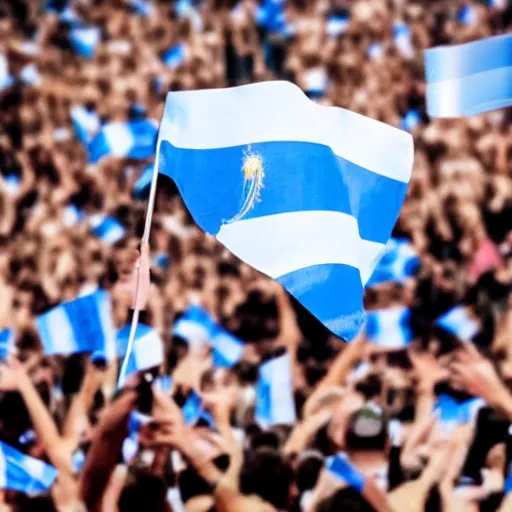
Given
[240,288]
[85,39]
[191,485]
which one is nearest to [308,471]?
[191,485]

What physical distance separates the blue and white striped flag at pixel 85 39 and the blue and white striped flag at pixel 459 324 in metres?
1.53

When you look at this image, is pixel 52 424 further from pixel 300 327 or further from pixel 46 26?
pixel 46 26

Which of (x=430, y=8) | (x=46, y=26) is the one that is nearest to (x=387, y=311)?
(x=430, y=8)

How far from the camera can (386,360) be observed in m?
2.79

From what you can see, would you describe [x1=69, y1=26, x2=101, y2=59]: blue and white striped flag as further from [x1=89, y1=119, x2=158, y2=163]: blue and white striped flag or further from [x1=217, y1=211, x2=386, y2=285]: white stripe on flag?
[x1=217, y1=211, x2=386, y2=285]: white stripe on flag

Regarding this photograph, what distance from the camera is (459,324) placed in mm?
2824

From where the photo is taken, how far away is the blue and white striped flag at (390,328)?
2.81 metres

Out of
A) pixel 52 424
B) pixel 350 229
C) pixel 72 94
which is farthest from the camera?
pixel 72 94

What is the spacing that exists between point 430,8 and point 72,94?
51.8 inches

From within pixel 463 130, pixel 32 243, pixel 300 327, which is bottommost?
pixel 300 327

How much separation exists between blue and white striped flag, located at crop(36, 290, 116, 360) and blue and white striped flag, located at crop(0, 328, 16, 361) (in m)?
0.09

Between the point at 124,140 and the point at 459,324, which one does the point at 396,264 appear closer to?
the point at 459,324

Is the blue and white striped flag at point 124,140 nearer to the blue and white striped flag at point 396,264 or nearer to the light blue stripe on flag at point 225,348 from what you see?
the light blue stripe on flag at point 225,348

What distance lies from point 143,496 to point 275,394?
52cm
